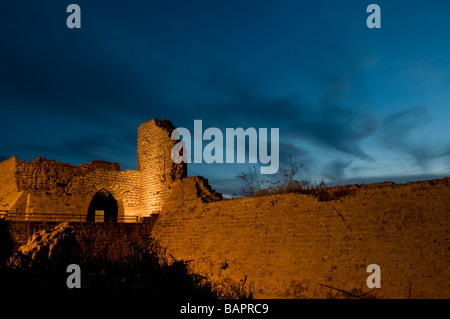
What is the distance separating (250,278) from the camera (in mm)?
9766

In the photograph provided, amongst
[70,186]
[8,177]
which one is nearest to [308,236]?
[70,186]

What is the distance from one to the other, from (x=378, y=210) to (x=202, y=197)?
6.83 metres

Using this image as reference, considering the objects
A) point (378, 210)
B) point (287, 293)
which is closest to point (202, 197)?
point (287, 293)

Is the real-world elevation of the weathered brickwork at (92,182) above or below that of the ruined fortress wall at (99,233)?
above

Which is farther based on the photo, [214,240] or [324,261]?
[214,240]

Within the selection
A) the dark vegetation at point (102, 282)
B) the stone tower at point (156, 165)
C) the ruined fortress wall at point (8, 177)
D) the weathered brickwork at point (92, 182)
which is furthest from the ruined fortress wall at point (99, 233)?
the dark vegetation at point (102, 282)

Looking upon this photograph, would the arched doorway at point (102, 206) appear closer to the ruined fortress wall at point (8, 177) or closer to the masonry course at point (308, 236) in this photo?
the masonry course at point (308, 236)

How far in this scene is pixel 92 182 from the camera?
19594mm

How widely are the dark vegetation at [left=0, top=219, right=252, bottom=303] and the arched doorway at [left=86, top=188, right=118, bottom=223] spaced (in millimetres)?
13639

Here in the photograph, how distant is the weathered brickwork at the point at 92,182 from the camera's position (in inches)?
677

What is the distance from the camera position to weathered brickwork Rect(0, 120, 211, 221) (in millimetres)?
17188

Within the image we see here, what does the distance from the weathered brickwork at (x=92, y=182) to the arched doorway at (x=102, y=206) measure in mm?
247
